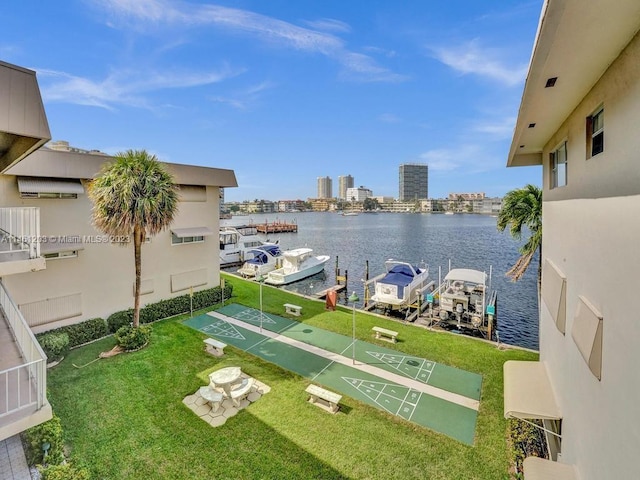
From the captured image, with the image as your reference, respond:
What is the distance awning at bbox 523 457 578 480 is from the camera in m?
4.75

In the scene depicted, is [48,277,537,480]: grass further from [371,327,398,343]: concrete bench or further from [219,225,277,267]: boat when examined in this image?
[219,225,277,267]: boat

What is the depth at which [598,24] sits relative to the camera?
3150 mm

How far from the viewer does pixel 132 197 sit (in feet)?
37.2

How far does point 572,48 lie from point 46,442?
37.9 feet

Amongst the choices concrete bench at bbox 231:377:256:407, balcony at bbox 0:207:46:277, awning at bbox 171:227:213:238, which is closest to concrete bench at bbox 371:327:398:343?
concrete bench at bbox 231:377:256:407

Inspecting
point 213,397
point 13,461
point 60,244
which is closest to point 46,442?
point 13,461

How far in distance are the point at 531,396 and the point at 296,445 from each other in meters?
5.40

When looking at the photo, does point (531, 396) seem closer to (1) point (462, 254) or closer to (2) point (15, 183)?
(2) point (15, 183)

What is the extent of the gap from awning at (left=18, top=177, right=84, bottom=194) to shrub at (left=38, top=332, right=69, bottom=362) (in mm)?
5361

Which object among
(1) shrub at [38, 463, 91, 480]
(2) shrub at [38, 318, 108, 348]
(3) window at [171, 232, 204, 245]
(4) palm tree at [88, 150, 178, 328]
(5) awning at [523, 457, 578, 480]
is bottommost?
(1) shrub at [38, 463, 91, 480]

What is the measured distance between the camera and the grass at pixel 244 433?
6742 mm

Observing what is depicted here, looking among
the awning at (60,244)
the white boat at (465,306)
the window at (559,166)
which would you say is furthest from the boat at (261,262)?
the window at (559,166)

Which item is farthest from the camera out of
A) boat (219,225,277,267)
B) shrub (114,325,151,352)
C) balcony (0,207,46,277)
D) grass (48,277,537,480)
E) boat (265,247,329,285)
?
boat (219,225,277,267)

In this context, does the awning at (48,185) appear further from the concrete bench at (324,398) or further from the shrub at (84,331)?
the concrete bench at (324,398)
